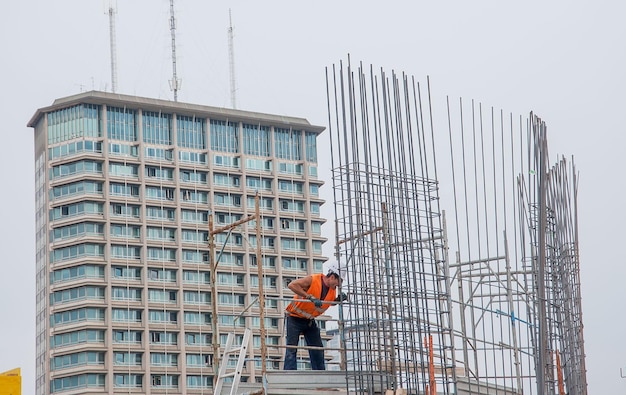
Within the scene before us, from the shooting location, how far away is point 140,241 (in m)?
94.1

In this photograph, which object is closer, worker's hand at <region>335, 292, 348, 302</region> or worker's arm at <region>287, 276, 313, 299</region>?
worker's arm at <region>287, 276, 313, 299</region>

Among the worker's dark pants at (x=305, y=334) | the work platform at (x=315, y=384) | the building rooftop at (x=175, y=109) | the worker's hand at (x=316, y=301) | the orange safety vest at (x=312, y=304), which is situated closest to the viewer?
the work platform at (x=315, y=384)

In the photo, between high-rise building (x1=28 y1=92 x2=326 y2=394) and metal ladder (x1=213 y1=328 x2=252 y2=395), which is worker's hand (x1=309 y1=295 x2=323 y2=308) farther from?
high-rise building (x1=28 y1=92 x2=326 y2=394)

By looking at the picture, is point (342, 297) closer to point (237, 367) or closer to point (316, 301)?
point (316, 301)

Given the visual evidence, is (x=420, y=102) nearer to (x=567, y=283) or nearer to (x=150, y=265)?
(x=567, y=283)

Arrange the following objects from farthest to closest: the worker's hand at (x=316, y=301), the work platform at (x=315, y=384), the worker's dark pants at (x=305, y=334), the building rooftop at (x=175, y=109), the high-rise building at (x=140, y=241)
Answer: the building rooftop at (x=175, y=109) → the high-rise building at (x=140, y=241) → the worker's dark pants at (x=305, y=334) → the worker's hand at (x=316, y=301) → the work platform at (x=315, y=384)

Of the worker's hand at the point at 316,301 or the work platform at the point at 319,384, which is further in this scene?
the worker's hand at the point at 316,301

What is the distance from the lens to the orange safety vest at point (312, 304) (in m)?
15.3

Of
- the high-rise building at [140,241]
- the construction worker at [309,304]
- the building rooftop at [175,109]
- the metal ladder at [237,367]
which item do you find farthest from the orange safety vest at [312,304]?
the building rooftop at [175,109]

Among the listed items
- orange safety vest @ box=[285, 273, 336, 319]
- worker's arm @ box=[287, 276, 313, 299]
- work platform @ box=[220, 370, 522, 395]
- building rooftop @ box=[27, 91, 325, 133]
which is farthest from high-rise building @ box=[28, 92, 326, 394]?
work platform @ box=[220, 370, 522, 395]

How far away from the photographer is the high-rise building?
91062 mm

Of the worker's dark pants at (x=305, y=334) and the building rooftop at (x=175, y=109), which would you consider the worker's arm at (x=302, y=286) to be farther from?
the building rooftop at (x=175, y=109)

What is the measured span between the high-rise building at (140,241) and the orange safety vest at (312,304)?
73.7 metres

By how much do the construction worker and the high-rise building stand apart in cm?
7356
